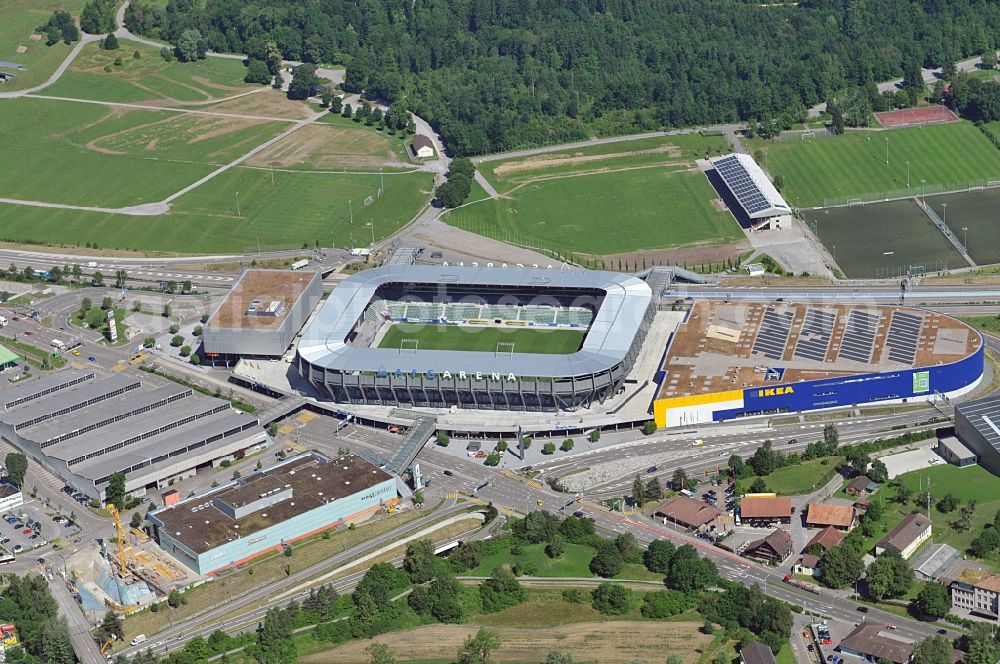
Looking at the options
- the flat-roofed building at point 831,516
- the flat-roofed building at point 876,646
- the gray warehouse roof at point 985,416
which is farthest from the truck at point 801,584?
the gray warehouse roof at point 985,416

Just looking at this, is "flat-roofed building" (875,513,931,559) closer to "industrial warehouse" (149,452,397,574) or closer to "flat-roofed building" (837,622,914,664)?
"flat-roofed building" (837,622,914,664)

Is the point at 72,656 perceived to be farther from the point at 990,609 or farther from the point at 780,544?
the point at 990,609

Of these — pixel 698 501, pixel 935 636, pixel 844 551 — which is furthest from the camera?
pixel 698 501

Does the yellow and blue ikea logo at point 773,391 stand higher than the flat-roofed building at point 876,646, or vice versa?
the yellow and blue ikea logo at point 773,391

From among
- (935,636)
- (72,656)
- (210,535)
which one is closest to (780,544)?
(935,636)

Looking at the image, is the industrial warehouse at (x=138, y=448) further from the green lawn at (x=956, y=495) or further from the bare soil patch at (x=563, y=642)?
the green lawn at (x=956, y=495)

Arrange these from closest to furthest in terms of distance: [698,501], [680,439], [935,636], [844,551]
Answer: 1. [935,636]
2. [844,551]
3. [698,501]
4. [680,439]

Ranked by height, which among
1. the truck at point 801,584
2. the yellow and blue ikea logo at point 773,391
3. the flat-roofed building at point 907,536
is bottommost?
the truck at point 801,584
